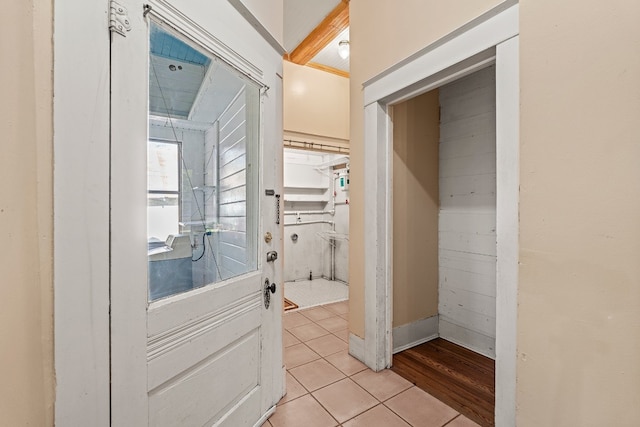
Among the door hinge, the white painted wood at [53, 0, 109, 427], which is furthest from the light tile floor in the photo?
the door hinge

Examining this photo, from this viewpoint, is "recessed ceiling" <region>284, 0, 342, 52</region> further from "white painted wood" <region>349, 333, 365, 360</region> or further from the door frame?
"white painted wood" <region>349, 333, 365, 360</region>

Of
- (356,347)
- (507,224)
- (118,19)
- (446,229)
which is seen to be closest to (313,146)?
(446,229)

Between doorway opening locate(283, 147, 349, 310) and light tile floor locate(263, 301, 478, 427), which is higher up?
doorway opening locate(283, 147, 349, 310)

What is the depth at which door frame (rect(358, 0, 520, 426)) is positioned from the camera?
4.27 feet

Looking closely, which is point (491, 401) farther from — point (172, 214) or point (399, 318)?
point (172, 214)

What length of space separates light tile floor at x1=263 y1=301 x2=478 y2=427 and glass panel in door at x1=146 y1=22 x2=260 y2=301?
987 millimetres

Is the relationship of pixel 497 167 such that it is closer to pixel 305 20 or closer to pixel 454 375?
pixel 454 375

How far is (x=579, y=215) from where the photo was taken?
1.08 metres

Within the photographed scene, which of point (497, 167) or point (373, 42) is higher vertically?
point (373, 42)

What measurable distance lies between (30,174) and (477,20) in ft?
6.47

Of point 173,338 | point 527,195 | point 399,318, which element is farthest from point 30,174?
point 399,318

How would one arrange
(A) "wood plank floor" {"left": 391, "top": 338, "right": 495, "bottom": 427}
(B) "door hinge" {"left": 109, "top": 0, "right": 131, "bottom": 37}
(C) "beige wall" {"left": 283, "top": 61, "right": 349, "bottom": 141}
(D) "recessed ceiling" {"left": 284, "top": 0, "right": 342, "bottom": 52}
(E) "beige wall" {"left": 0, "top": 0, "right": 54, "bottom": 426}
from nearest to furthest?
(E) "beige wall" {"left": 0, "top": 0, "right": 54, "bottom": 426}, (B) "door hinge" {"left": 109, "top": 0, "right": 131, "bottom": 37}, (A) "wood plank floor" {"left": 391, "top": 338, "right": 495, "bottom": 427}, (D) "recessed ceiling" {"left": 284, "top": 0, "right": 342, "bottom": 52}, (C) "beige wall" {"left": 283, "top": 61, "right": 349, "bottom": 141}

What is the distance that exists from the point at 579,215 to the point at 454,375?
5.15 ft

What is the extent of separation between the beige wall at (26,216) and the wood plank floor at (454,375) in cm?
204
